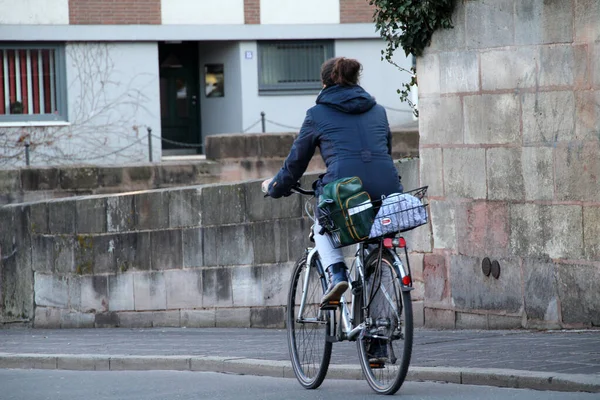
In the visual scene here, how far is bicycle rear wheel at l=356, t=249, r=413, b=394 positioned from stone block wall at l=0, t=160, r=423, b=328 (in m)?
3.78

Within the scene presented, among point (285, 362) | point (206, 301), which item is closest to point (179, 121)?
point (206, 301)

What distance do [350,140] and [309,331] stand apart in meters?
1.41

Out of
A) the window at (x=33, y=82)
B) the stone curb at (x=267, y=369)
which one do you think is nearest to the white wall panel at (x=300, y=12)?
the window at (x=33, y=82)

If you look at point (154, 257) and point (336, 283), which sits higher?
point (336, 283)

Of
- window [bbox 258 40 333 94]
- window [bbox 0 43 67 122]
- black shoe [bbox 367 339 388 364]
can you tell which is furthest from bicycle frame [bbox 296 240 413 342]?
window [bbox 258 40 333 94]

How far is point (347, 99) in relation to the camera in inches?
299

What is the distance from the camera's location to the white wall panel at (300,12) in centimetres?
2669

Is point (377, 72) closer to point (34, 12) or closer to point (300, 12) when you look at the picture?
point (300, 12)

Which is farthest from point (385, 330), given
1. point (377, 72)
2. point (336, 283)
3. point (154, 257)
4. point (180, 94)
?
point (180, 94)

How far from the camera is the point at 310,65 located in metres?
27.4

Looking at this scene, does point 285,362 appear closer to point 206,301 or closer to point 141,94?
point 206,301

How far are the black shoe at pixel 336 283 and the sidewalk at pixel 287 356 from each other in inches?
30.4

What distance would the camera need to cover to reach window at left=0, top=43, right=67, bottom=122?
2541cm

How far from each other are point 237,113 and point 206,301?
1459 cm
